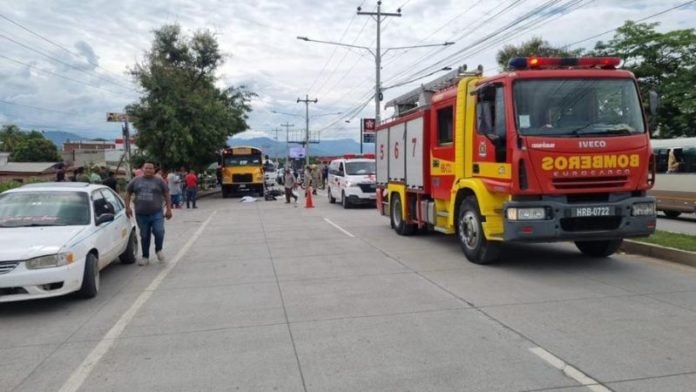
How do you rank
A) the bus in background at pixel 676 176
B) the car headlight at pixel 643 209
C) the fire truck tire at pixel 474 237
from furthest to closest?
1. the bus in background at pixel 676 176
2. the fire truck tire at pixel 474 237
3. the car headlight at pixel 643 209

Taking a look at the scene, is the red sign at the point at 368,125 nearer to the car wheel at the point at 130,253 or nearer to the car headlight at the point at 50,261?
the car wheel at the point at 130,253

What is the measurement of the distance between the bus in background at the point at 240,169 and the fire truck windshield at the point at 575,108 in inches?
1025

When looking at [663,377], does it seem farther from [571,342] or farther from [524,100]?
[524,100]

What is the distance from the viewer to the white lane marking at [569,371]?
4090 mm

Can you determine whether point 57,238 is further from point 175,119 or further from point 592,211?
point 175,119

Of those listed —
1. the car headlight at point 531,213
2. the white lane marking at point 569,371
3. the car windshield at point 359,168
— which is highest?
the car windshield at point 359,168

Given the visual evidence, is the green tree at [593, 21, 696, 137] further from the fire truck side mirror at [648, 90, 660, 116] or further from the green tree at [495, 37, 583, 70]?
the fire truck side mirror at [648, 90, 660, 116]

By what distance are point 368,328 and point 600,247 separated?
17.9 feet

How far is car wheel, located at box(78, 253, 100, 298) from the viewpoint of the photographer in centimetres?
718

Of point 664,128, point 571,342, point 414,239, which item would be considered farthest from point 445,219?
point 664,128

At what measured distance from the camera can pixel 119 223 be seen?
9188 mm

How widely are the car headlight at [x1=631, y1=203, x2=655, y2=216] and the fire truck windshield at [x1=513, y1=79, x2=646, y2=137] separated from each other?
1031mm

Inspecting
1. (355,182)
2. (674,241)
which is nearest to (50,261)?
(674,241)

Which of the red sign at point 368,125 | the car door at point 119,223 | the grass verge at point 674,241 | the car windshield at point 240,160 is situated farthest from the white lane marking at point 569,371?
the red sign at point 368,125
